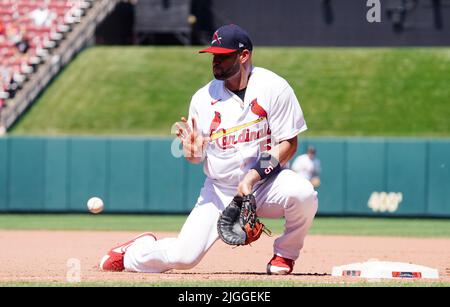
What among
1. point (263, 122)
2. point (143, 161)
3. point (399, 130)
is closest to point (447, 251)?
point (263, 122)

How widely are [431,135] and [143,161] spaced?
6594 mm

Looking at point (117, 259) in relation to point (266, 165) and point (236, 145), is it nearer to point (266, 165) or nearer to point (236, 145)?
point (236, 145)

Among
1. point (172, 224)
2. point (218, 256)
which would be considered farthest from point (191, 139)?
point (172, 224)

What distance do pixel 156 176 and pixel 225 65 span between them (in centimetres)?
1111

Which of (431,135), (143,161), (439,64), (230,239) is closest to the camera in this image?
(230,239)

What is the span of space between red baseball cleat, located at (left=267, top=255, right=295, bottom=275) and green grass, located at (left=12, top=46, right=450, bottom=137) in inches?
557

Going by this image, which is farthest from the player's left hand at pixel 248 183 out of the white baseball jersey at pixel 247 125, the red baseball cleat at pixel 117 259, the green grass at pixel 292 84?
the green grass at pixel 292 84

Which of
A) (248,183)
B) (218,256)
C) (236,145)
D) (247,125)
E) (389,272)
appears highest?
(247,125)

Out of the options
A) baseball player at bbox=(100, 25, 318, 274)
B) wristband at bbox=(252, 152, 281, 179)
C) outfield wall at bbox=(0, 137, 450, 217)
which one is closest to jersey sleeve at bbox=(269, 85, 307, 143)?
baseball player at bbox=(100, 25, 318, 274)

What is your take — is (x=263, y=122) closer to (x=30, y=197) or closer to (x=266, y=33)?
(x=30, y=197)

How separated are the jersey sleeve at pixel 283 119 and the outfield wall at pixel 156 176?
425 inches

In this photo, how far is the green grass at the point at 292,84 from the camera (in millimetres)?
21703

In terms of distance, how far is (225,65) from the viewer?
690 centimetres

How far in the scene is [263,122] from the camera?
693cm
